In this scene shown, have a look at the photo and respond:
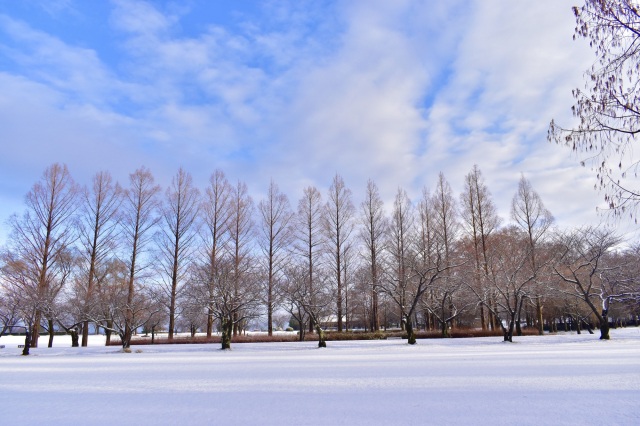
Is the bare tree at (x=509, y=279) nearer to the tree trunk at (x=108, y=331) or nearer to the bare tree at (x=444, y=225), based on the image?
the bare tree at (x=444, y=225)

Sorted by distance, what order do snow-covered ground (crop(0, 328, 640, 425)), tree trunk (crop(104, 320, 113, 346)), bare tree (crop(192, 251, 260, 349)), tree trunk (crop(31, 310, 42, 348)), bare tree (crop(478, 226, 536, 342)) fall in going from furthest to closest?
1. tree trunk (crop(31, 310, 42, 348))
2. bare tree (crop(478, 226, 536, 342))
3. tree trunk (crop(104, 320, 113, 346))
4. bare tree (crop(192, 251, 260, 349))
5. snow-covered ground (crop(0, 328, 640, 425))

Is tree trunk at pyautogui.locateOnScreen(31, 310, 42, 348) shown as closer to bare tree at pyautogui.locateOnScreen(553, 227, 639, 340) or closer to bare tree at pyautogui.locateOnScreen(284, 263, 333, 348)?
bare tree at pyautogui.locateOnScreen(284, 263, 333, 348)

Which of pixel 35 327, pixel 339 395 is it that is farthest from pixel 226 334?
pixel 339 395

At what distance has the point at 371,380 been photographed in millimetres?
8070

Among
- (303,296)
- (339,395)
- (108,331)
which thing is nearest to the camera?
(339,395)

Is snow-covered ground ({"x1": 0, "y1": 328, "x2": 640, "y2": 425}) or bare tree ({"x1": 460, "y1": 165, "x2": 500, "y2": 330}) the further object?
bare tree ({"x1": 460, "y1": 165, "x2": 500, "y2": 330})

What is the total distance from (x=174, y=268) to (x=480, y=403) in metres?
22.8

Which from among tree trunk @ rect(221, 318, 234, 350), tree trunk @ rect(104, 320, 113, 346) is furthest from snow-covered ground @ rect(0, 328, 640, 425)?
tree trunk @ rect(104, 320, 113, 346)

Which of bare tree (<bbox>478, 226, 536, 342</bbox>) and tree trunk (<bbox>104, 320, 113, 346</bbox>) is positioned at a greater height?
bare tree (<bbox>478, 226, 536, 342</bbox>)

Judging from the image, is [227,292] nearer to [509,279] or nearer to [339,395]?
[339,395]

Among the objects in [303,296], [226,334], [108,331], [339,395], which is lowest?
[108,331]

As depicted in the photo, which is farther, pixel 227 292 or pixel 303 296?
pixel 303 296

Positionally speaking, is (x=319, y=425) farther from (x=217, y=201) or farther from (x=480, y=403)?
(x=217, y=201)

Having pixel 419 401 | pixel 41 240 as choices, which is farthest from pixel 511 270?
pixel 41 240
